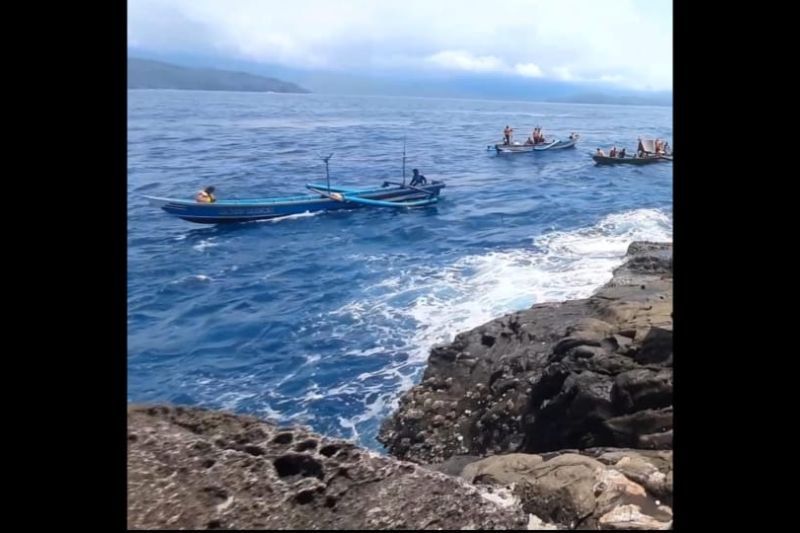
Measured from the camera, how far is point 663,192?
617 inches

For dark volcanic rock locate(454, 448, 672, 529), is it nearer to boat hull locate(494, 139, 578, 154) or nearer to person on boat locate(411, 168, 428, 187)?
person on boat locate(411, 168, 428, 187)

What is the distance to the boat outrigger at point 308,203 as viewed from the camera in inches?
443

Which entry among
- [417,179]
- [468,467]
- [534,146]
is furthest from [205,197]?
[534,146]

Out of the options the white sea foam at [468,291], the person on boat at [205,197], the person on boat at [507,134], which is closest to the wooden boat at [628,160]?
the person on boat at [507,134]

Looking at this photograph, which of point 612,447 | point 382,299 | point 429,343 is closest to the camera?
point 612,447

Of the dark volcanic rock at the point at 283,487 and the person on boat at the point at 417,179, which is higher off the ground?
the person on boat at the point at 417,179

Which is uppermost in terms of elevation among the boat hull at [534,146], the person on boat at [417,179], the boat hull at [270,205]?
the boat hull at [534,146]

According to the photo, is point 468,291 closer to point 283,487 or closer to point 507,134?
point 283,487

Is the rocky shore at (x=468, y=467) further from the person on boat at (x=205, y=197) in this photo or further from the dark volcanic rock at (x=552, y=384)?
the person on boat at (x=205, y=197)

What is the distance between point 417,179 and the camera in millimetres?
14109
